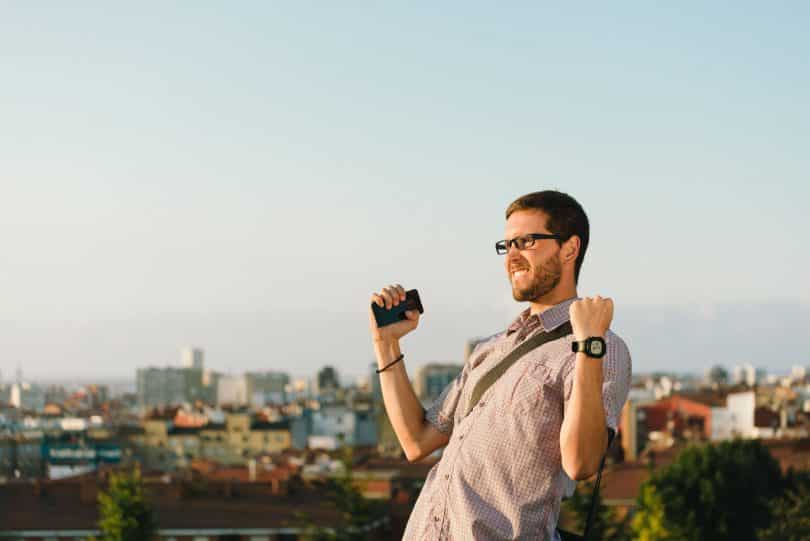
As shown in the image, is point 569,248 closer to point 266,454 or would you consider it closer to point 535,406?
point 535,406

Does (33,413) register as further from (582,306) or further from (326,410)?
(582,306)

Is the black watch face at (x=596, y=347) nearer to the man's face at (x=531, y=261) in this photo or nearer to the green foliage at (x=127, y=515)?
the man's face at (x=531, y=261)

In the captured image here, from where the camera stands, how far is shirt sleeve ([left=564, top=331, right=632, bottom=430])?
3.03 metres

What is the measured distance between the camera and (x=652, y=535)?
30.8 m

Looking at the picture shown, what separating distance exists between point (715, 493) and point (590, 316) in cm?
3687

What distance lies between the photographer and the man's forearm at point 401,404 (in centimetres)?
372

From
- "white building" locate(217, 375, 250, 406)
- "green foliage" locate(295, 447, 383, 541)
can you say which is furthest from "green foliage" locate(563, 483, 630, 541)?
"white building" locate(217, 375, 250, 406)

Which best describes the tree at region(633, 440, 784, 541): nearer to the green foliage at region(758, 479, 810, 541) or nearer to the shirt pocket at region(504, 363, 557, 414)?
the green foliage at region(758, 479, 810, 541)

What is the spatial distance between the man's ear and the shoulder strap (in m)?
0.17

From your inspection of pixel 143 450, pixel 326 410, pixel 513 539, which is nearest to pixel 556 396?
pixel 513 539

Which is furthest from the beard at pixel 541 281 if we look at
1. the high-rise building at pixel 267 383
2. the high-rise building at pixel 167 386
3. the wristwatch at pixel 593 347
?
the high-rise building at pixel 167 386

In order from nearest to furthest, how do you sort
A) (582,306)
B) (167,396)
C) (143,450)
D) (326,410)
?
1. (582,306)
2. (143,450)
3. (326,410)
4. (167,396)

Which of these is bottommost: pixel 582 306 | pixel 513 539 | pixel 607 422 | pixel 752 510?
pixel 752 510

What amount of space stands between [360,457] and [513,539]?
2392 inches
